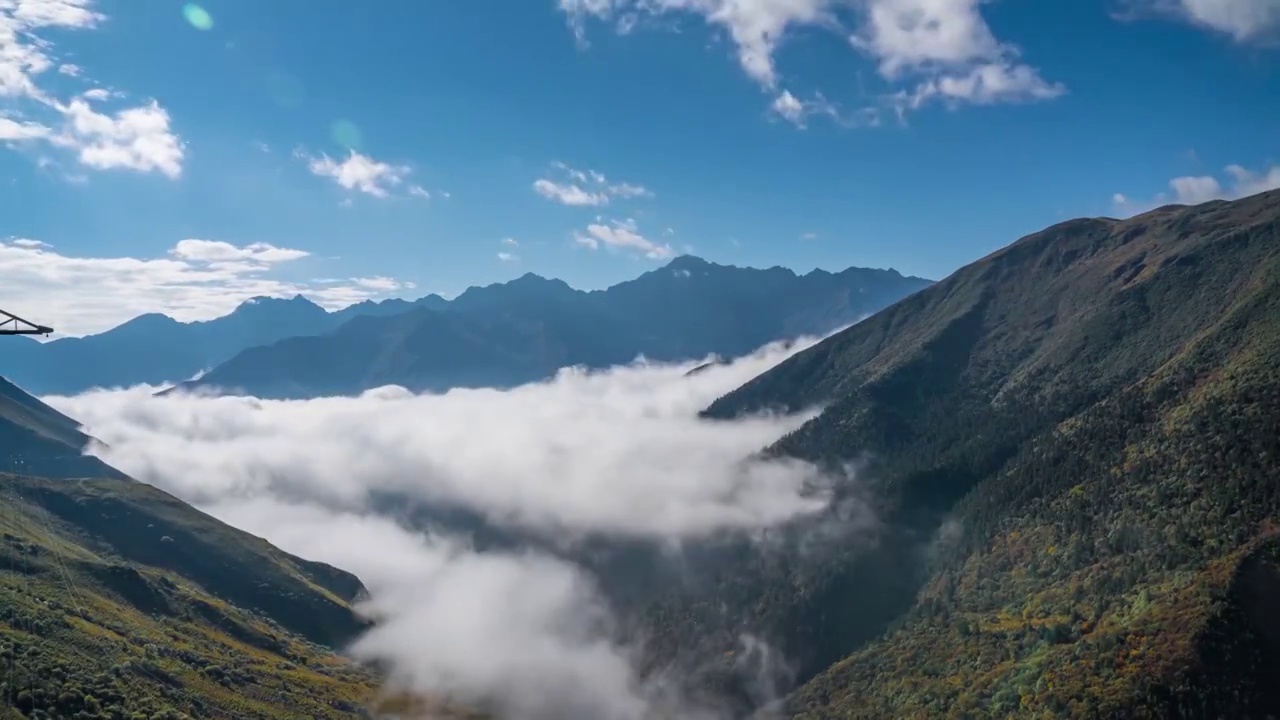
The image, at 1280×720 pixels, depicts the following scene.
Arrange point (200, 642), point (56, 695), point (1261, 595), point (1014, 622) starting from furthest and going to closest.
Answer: point (200, 642), point (1014, 622), point (1261, 595), point (56, 695)

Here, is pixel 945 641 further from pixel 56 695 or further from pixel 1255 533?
pixel 56 695

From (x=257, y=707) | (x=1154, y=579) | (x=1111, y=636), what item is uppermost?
(x=1154, y=579)

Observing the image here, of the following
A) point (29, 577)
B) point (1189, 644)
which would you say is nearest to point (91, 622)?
point (29, 577)

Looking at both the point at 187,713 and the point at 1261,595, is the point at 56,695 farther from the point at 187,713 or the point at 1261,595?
the point at 1261,595

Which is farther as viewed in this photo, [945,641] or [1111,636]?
[945,641]

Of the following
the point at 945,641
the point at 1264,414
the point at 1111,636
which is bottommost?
the point at 945,641

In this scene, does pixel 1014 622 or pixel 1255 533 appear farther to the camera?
pixel 1014 622

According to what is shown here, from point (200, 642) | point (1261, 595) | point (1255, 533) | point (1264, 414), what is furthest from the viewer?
point (200, 642)

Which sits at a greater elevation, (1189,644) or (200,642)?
(1189,644)

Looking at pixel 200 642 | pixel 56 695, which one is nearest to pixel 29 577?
pixel 200 642
